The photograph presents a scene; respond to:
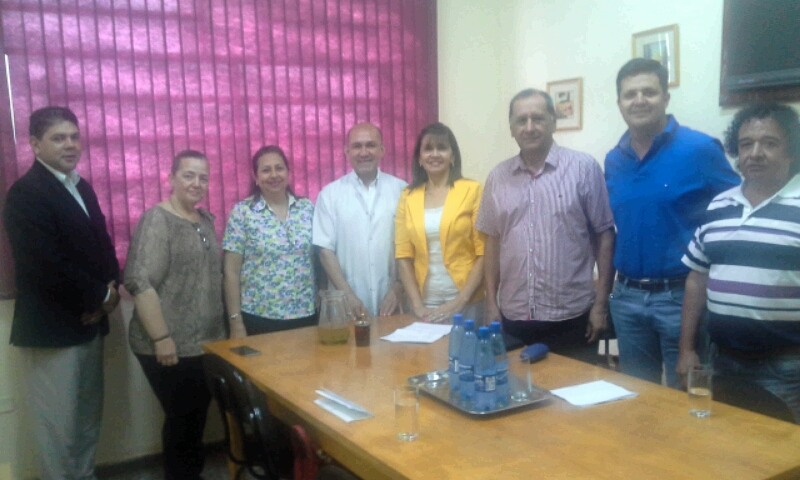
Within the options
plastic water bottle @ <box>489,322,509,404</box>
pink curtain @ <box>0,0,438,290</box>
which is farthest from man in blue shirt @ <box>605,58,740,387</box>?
pink curtain @ <box>0,0,438,290</box>

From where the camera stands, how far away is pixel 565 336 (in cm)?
236

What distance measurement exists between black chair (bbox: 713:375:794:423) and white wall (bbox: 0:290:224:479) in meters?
2.47

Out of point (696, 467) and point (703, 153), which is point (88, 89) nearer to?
point (703, 153)

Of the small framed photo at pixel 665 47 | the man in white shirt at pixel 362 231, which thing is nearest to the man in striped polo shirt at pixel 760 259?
the small framed photo at pixel 665 47

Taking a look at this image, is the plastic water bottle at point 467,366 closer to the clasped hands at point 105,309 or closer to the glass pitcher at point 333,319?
the glass pitcher at point 333,319

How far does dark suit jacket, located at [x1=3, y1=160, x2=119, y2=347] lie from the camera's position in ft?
7.59

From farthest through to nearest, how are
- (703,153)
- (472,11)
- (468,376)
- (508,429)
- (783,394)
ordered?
1. (472,11)
2. (703,153)
3. (783,394)
4. (468,376)
5. (508,429)

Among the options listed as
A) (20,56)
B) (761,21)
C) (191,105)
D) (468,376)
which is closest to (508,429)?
(468,376)

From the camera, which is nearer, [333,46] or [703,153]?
[703,153]

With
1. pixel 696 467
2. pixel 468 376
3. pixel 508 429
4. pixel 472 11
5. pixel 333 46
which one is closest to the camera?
pixel 696 467

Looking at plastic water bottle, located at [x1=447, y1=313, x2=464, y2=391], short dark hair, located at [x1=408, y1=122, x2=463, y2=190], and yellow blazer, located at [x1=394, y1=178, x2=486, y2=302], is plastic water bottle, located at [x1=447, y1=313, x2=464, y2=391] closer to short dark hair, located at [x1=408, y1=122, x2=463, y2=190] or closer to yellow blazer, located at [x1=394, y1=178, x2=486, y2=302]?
yellow blazer, located at [x1=394, y1=178, x2=486, y2=302]

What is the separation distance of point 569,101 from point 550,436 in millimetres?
2583

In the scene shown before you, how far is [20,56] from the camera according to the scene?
2682 millimetres

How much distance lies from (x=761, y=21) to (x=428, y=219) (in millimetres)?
1577
